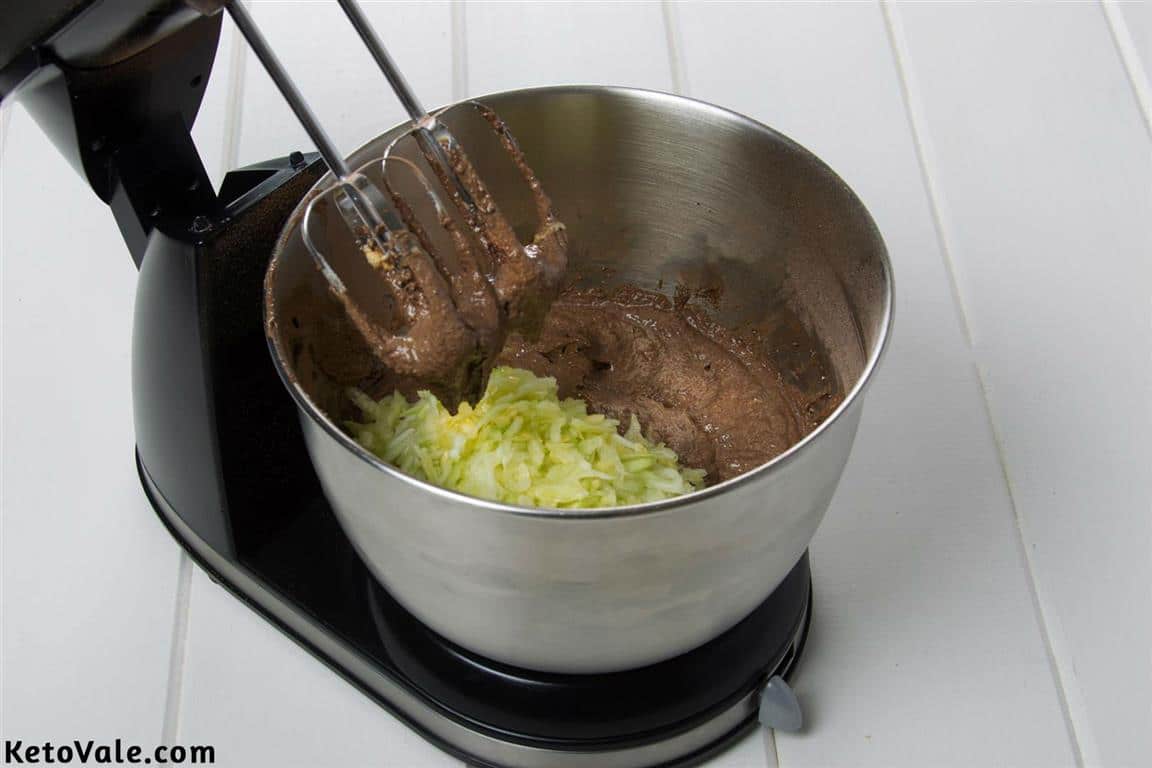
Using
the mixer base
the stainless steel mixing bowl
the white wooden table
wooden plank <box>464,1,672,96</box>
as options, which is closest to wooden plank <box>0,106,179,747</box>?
the white wooden table

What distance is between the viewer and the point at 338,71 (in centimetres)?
141

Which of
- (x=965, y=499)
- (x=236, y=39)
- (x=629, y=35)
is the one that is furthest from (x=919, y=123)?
(x=236, y=39)

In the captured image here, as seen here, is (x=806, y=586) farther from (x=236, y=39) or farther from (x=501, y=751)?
(x=236, y=39)

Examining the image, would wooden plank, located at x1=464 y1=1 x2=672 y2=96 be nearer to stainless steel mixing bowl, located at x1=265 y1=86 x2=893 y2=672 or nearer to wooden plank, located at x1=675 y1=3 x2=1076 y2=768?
wooden plank, located at x1=675 y1=3 x2=1076 y2=768

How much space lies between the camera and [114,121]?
0.86m

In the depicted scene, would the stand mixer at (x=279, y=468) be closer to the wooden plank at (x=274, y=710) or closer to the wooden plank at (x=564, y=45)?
the wooden plank at (x=274, y=710)

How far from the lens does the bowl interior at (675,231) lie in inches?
36.4

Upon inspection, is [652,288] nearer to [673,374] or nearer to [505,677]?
[673,374]

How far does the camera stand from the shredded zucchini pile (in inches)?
34.9

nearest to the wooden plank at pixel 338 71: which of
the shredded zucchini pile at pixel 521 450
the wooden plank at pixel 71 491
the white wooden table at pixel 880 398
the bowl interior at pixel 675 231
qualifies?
the white wooden table at pixel 880 398

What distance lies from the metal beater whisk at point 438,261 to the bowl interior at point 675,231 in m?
0.07

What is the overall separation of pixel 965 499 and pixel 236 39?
0.89m

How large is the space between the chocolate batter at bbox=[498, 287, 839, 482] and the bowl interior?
0.05 feet

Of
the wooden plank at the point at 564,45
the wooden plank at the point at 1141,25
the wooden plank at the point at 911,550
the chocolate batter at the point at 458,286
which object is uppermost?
the wooden plank at the point at 564,45
